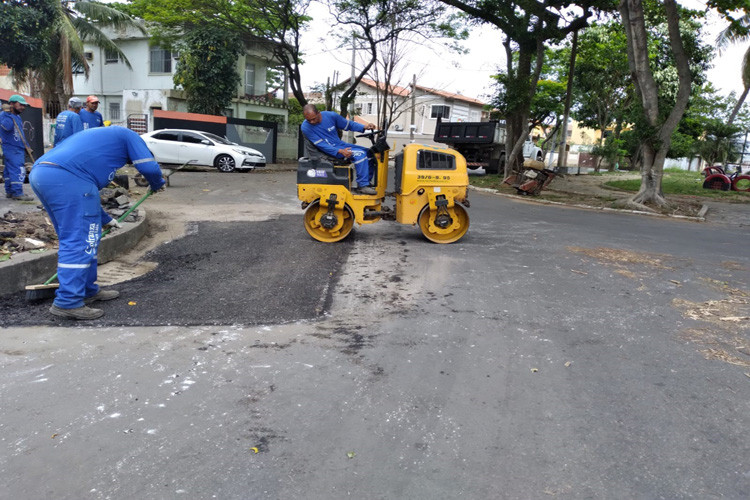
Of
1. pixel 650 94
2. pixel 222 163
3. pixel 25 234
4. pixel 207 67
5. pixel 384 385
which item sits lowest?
pixel 384 385

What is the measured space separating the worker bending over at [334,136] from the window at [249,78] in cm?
2517

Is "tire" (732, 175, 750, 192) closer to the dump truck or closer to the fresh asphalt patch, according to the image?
the dump truck

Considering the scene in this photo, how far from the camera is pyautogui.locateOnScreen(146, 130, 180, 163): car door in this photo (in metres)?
18.5

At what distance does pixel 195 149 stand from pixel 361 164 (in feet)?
41.4

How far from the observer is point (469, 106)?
47.0m

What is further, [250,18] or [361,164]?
[250,18]

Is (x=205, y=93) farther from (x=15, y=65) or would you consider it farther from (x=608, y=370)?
(x=608, y=370)

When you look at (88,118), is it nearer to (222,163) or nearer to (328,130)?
(328,130)

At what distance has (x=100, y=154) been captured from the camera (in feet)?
14.9

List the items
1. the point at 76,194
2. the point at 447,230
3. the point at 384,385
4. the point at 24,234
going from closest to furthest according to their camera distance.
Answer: the point at 384,385
the point at 76,194
the point at 24,234
the point at 447,230

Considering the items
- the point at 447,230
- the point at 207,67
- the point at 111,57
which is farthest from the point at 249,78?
the point at 447,230

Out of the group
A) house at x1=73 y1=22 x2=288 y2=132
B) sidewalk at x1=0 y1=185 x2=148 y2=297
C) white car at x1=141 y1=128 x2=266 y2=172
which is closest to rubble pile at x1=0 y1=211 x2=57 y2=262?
sidewalk at x1=0 y1=185 x2=148 y2=297

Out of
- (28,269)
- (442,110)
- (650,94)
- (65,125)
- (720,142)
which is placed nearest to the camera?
(28,269)

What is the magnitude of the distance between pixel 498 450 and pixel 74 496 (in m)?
1.93
